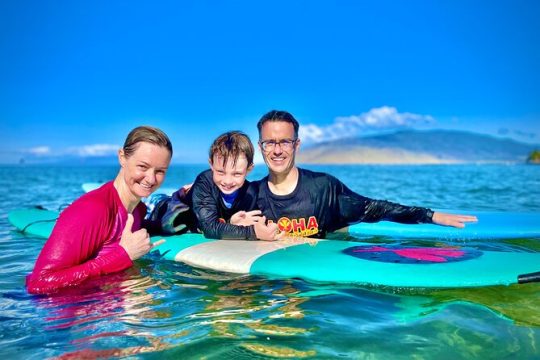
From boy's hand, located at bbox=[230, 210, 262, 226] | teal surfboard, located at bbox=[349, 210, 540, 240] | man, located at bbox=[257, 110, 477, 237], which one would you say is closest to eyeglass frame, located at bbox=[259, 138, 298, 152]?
man, located at bbox=[257, 110, 477, 237]

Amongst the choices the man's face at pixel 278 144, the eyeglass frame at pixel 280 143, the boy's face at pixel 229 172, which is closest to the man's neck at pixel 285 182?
the man's face at pixel 278 144

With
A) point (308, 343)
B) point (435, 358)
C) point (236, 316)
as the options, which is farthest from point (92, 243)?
point (435, 358)

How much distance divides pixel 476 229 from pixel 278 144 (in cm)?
296

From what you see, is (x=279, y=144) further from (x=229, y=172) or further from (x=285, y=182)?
(x=229, y=172)

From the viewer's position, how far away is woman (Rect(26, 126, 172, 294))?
2.85 metres

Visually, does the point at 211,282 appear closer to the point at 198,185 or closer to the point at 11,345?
the point at 198,185

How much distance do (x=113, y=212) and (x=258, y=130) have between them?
160 centimetres

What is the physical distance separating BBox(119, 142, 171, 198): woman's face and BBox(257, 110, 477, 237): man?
47.7 inches

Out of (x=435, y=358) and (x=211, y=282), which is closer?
(x=435, y=358)

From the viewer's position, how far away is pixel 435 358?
2.12m

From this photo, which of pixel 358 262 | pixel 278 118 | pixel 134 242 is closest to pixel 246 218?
pixel 278 118

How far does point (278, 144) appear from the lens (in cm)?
405

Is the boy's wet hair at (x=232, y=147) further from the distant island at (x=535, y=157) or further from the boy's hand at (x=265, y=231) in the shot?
the distant island at (x=535, y=157)

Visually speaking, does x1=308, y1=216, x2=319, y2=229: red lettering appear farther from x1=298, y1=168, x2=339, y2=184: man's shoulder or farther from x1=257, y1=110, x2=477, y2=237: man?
x1=298, y1=168, x2=339, y2=184: man's shoulder
